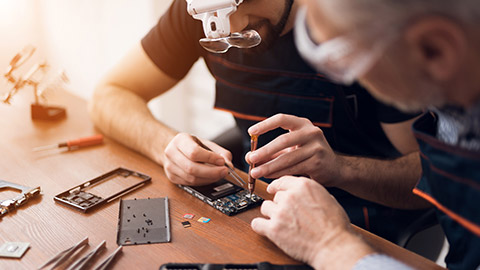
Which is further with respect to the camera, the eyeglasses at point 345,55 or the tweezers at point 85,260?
the tweezers at point 85,260

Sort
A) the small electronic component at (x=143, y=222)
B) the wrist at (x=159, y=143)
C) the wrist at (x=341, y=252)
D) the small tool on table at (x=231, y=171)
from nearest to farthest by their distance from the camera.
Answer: the wrist at (x=341, y=252)
the small electronic component at (x=143, y=222)
the small tool on table at (x=231, y=171)
the wrist at (x=159, y=143)

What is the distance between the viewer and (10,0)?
2408 mm

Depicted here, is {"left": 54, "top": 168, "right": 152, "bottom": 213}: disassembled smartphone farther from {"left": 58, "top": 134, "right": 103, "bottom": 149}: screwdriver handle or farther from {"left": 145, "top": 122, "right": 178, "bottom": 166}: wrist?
{"left": 58, "top": 134, "right": 103, "bottom": 149}: screwdriver handle

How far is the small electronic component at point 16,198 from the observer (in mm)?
1043

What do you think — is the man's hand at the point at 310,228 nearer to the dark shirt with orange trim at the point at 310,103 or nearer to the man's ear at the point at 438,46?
the man's ear at the point at 438,46

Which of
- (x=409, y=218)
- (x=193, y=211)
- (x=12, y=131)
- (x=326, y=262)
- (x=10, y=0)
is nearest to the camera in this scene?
(x=326, y=262)

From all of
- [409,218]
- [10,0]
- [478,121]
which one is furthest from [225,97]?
[10,0]

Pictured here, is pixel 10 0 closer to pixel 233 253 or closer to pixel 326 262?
pixel 233 253

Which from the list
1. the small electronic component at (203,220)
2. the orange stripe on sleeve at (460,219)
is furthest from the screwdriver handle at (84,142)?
the orange stripe on sleeve at (460,219)

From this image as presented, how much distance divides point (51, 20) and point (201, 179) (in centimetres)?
221

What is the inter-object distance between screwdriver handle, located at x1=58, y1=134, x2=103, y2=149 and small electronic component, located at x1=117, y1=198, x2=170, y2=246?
1.48 feet

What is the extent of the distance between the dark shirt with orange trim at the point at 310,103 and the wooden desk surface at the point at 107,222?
37 cm

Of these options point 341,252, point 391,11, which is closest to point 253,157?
point 341,252

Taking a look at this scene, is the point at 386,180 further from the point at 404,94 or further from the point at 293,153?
the point at 404,94
